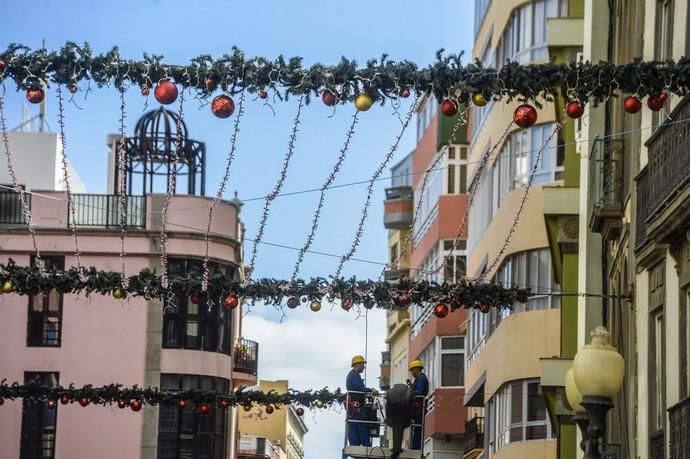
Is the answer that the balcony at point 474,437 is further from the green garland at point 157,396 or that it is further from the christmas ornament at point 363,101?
the christmas ornament at point 363,101

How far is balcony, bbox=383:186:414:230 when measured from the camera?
75250mm

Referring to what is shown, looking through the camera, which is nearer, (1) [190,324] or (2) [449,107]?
(2) [449,107]

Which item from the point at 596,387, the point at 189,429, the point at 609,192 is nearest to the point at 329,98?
the point at 596,387

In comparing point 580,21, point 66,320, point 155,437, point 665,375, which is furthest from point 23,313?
point 665,375

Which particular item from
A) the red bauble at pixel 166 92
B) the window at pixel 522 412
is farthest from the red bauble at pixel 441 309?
the window at pixel 522 412

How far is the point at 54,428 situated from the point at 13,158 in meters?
8.55

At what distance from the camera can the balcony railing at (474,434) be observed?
50.7 metres

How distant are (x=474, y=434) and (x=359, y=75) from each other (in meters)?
34.2

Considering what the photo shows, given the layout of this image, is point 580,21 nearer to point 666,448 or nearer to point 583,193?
point 583,193

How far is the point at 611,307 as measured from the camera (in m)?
28.7

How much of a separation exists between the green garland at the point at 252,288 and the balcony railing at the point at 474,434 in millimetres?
25556

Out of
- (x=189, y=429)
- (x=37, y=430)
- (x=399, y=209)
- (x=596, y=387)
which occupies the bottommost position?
(x=596, y=387)

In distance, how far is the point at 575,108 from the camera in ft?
59.5

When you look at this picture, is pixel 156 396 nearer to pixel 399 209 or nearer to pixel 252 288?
pixel 252 288
